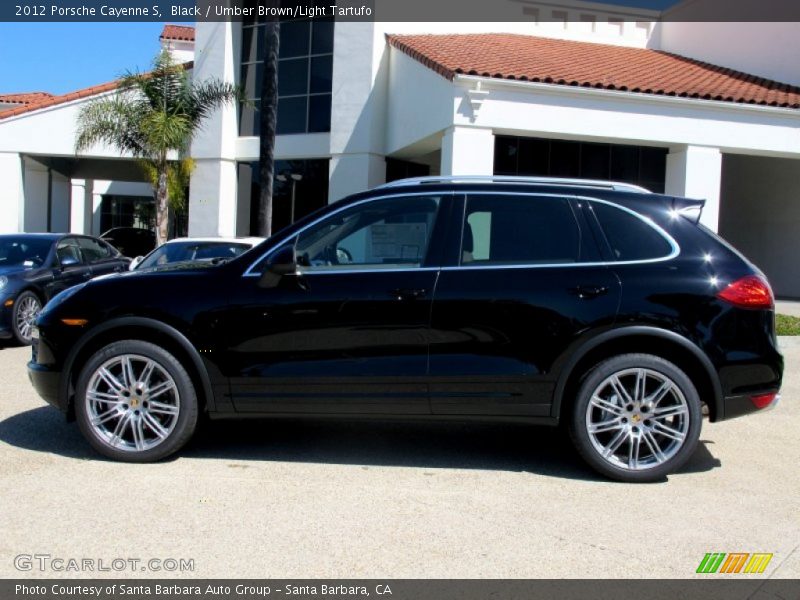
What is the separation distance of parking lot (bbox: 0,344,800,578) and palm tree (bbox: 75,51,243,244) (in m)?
12.3

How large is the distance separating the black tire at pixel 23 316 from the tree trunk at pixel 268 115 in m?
5.97

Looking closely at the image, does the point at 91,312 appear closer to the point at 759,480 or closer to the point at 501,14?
the point at 759,480

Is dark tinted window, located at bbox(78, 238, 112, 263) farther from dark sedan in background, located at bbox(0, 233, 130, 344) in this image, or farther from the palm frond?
the palm frond

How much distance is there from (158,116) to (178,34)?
24.4 meters

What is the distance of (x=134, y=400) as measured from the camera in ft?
16.1

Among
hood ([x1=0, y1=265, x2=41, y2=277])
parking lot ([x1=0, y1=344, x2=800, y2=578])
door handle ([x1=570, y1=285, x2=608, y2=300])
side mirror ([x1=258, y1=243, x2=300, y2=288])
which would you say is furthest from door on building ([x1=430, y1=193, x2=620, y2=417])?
hood ([x1=0, y1=265, x2=41, y2=277])

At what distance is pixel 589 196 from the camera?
4961 millimetres

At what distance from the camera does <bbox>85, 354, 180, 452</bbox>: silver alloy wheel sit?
4.89 metres

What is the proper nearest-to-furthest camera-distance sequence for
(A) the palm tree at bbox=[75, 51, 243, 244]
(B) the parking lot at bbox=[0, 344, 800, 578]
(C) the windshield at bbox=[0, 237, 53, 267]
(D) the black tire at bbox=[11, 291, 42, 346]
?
(B) the parking lot at bbox=[0, 344, 800, 578] < (D) the black tire at bbox=[11, 291, 42, 346] < (C) the windshield at bbox=[0, 237, 53, 267] < (A) the palm tree at bbox=[75, 51, 243, 244]

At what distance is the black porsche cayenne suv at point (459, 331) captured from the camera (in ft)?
15.4

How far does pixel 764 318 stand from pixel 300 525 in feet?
10.1

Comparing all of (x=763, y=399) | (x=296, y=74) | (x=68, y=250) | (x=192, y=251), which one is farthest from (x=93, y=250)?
(x=763, y=399)
